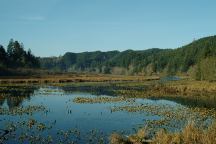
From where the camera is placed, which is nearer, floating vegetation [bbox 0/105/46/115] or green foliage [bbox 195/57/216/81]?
floating vegetation [bbox 0/105/46/115]

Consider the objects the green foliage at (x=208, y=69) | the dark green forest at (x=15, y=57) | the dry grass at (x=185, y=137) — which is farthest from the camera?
the dark green forest at (x=15, y=57)

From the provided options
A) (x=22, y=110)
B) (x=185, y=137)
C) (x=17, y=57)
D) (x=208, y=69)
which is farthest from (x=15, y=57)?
(x=185, y=137)

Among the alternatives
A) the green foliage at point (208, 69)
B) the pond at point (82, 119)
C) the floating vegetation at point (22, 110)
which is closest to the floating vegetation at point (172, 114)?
the pond at point (82, 119)

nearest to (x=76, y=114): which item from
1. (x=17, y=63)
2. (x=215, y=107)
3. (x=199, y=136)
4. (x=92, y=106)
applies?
(x=92, y=106)

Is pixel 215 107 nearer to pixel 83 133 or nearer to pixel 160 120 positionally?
pixel 160 120

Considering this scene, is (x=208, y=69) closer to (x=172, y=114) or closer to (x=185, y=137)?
(x=172, y=114)

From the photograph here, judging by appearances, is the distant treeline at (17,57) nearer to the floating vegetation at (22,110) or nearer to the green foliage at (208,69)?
the green foliage at (208,69)

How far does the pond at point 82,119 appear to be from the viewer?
3847 centimetres

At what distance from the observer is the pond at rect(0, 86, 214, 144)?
38.5m

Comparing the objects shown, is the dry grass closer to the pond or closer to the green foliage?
the pond

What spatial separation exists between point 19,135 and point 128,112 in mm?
23085

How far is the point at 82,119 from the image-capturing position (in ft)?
167

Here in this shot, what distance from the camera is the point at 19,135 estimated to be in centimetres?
3838

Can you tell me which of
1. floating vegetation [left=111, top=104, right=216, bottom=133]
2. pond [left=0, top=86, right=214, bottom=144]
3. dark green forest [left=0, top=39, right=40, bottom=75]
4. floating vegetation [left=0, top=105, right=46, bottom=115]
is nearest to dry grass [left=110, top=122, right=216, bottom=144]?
pond [left=0, top=86, right=214, bottom=144]
